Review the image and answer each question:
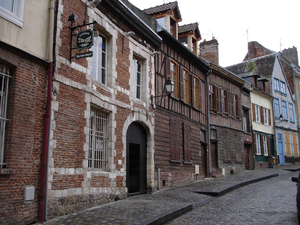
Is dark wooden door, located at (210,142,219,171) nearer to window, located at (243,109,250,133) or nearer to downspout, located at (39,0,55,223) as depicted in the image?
window, located at (243,109,250,133)

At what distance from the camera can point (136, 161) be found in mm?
11430

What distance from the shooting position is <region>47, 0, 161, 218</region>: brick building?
748 cm

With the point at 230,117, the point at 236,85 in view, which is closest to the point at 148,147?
the point at 230,117

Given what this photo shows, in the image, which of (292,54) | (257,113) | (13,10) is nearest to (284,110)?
(257,113)

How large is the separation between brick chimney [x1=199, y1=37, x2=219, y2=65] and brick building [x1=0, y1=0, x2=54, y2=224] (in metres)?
16.0

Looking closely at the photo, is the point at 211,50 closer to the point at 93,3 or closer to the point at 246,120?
the point at 246,120

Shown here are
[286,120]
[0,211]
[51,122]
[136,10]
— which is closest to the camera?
[0,211]

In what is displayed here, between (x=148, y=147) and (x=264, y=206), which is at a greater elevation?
(x=148, y=147)

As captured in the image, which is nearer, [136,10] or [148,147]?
[148,147]

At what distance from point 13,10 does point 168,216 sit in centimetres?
534

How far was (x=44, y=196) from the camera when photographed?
673cm

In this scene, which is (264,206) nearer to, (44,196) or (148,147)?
(148,147)

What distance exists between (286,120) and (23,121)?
26417 mm

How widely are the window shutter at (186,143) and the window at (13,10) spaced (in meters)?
9.47
